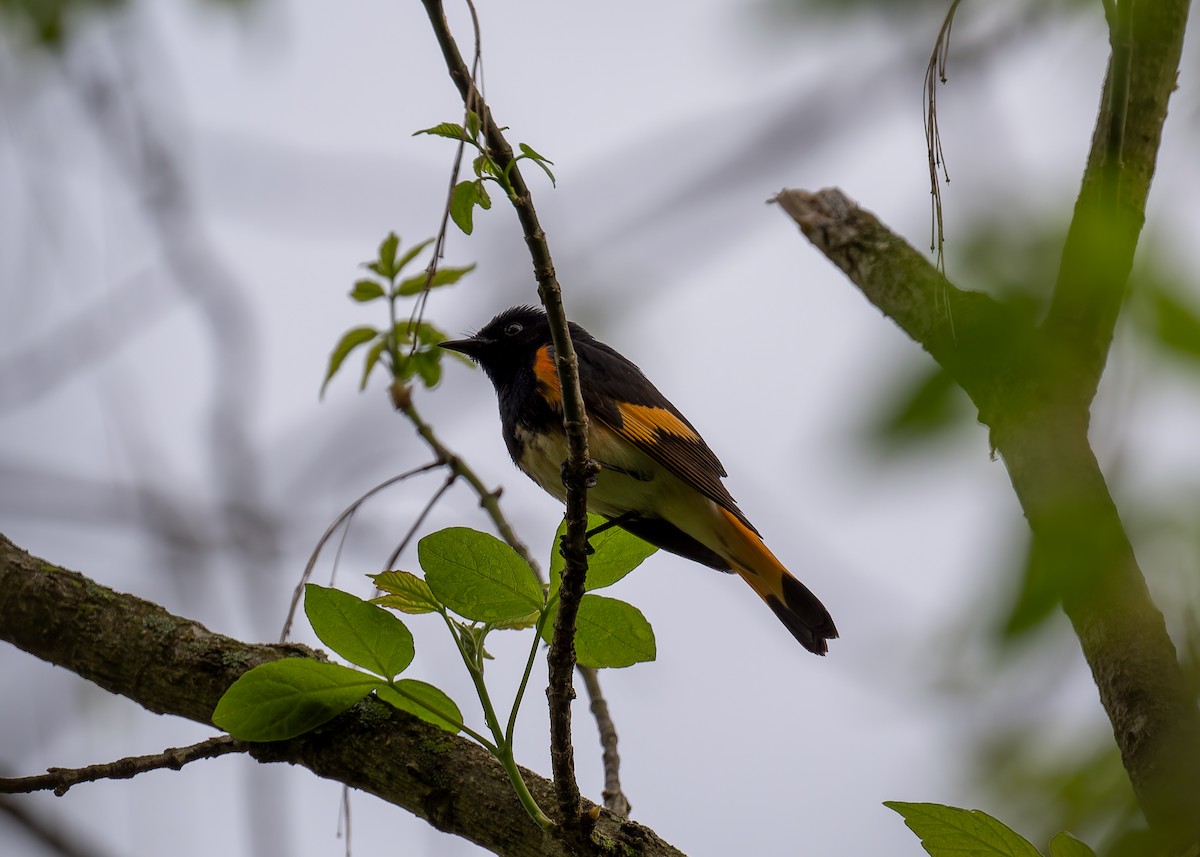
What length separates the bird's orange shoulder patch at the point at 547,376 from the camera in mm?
3113

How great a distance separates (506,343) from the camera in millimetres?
3639

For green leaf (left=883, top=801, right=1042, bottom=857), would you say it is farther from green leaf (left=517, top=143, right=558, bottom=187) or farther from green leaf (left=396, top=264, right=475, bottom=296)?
green leaf (left=396, top=264, right=475, bottom=296)

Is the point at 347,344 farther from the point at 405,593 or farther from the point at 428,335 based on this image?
the point at 405,593

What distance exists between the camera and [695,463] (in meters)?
3.12

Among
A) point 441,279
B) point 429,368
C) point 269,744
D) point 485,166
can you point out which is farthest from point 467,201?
point 429,368

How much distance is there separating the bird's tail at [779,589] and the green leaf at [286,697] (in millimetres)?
1687

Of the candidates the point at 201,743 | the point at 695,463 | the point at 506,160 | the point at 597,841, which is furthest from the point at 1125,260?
the point at 695,463

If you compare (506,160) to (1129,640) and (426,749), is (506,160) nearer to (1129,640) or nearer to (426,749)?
(426,749)

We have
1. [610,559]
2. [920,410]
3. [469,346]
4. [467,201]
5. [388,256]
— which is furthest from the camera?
[469,346]

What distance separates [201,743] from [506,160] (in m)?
1.20

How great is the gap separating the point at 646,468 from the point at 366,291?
998 millimetres

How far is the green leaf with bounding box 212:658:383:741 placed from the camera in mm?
1663

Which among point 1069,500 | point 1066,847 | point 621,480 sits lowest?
point 1066,847

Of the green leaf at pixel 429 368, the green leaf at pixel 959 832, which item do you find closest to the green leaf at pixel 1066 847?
the green leaf at pixel 959 832
